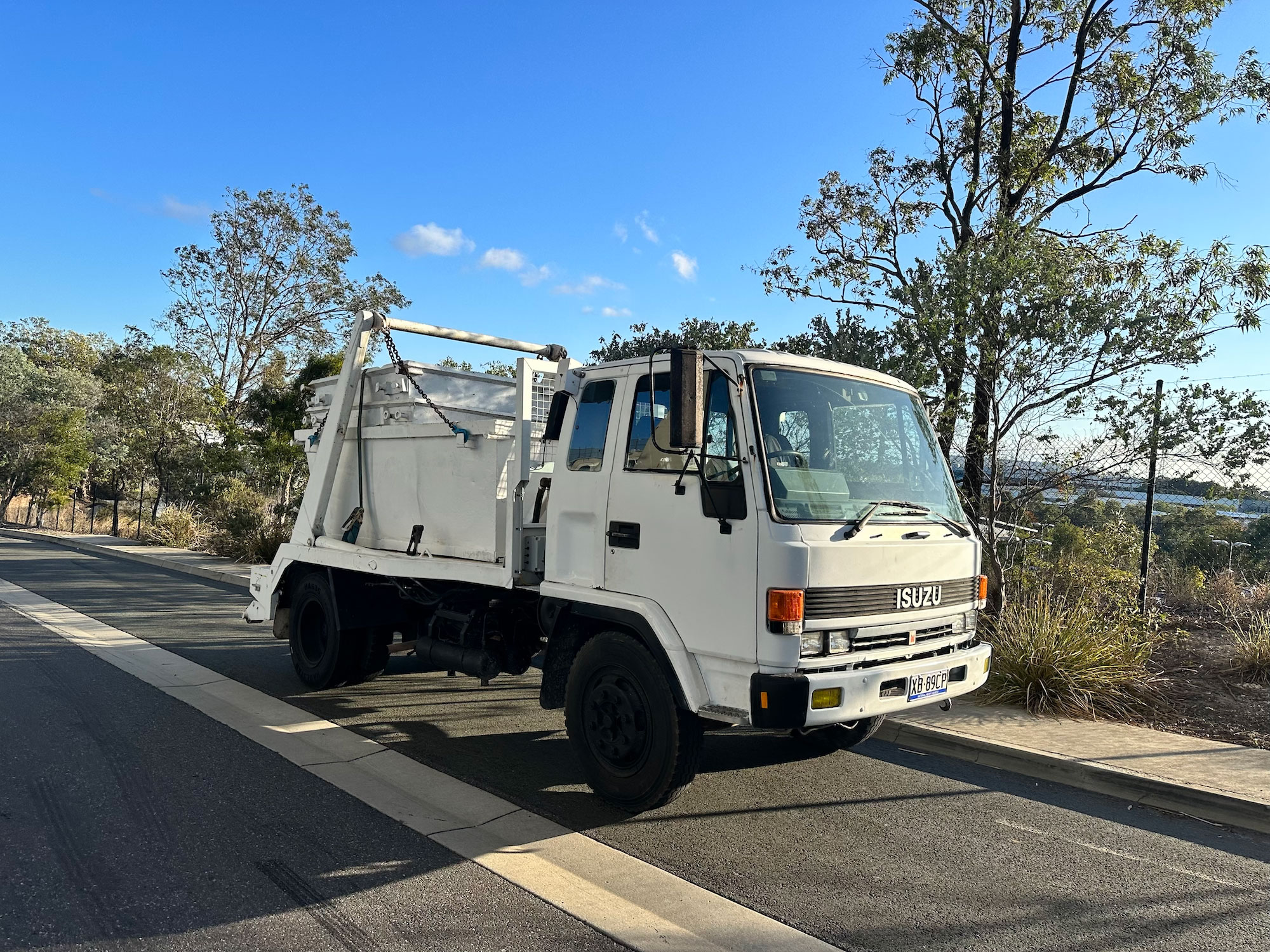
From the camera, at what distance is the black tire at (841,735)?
5723 mm

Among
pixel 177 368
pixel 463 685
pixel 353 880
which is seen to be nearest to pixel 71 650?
pixel 463 685

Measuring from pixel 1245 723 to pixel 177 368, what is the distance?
94.8ft

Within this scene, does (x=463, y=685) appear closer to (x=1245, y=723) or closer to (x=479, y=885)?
(x=479, y=885)

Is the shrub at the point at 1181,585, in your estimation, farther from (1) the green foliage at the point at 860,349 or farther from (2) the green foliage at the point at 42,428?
(2) the green foliage at the point at 42,428

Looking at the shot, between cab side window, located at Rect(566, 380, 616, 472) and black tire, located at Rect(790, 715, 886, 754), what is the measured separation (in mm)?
2440

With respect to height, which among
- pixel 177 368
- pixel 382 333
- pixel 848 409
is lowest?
pixel 848 409

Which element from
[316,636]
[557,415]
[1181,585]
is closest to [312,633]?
[316,636]

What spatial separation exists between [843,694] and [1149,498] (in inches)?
269

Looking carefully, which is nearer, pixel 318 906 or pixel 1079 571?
pixel 318 906

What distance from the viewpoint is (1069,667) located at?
6.89m

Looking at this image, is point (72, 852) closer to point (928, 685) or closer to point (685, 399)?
point (685, 399)

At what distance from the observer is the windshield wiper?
163 inches

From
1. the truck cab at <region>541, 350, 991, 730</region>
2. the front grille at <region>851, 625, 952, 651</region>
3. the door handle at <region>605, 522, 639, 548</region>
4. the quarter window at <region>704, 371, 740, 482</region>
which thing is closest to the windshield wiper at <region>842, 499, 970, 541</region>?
the truck cab at <region>541, 350, 991, 730</region>

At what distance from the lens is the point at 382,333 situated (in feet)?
20.8
